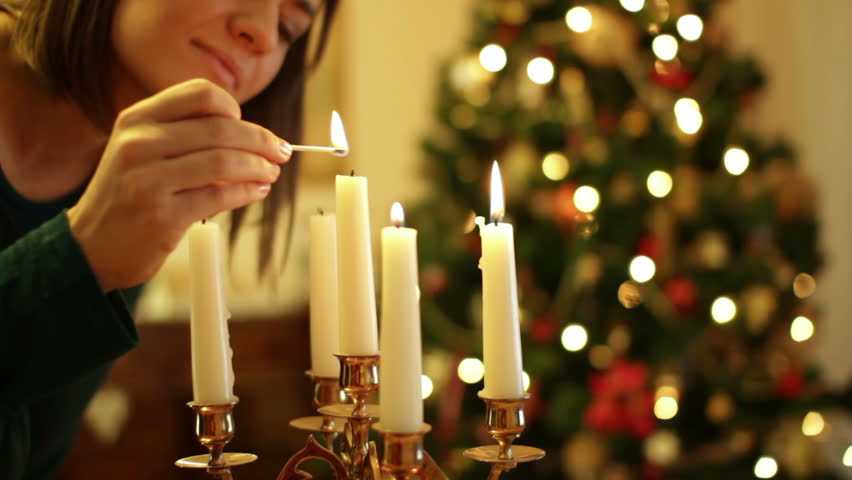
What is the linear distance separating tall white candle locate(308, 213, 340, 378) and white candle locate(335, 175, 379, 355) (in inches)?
3.5

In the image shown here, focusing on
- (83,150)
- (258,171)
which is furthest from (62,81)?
(258,171)

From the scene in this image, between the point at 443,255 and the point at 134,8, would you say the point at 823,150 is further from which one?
the point at 134,8

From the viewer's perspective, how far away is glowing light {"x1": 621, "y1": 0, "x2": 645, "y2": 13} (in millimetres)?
2318

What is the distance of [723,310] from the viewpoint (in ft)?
7.44

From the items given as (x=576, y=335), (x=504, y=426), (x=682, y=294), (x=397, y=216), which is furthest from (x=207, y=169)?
(x=682, y=294)

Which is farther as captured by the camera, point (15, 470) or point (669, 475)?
point (669, 475)

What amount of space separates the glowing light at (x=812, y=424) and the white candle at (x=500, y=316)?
77.1 inches

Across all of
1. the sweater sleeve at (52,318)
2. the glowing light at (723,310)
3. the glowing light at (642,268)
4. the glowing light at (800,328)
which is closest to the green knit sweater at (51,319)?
the sweater sleeve at (52,318)

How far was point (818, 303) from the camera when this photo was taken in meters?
2.75

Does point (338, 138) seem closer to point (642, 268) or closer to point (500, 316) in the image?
point (500, 316)

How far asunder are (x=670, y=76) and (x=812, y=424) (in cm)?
100

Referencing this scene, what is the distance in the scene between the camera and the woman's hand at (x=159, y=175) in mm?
617

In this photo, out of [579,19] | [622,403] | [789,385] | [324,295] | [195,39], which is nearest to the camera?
[324,295]

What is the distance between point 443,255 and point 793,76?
4.82 ft
